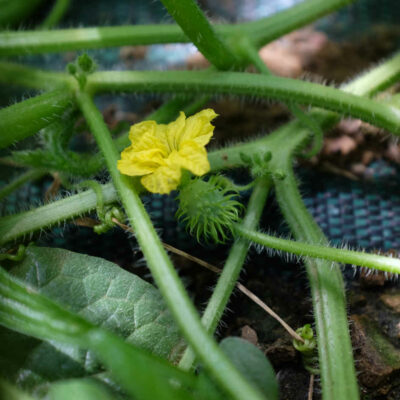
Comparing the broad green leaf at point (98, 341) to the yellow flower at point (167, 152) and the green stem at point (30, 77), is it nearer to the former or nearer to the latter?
the yellow flower at point (167, 152)

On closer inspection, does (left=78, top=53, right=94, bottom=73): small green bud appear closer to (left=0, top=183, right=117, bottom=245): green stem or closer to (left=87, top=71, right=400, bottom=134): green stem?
(left=87, top=71, right=400, bottom=134): green stem

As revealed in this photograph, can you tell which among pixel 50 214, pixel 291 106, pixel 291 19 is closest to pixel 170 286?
pixel 50 214

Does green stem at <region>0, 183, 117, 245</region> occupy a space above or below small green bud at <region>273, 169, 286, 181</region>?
below

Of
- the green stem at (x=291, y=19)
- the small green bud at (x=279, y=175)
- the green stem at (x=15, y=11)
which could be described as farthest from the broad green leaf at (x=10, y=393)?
the green stem at (x=15, y=11)

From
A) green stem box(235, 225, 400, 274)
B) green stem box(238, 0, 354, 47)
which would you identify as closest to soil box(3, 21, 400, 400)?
green stem box(235, 225, 400, 274)

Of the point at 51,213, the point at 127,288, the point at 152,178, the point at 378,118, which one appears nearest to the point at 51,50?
the point at 51,213

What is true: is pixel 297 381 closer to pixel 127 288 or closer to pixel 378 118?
pixel 127 288
